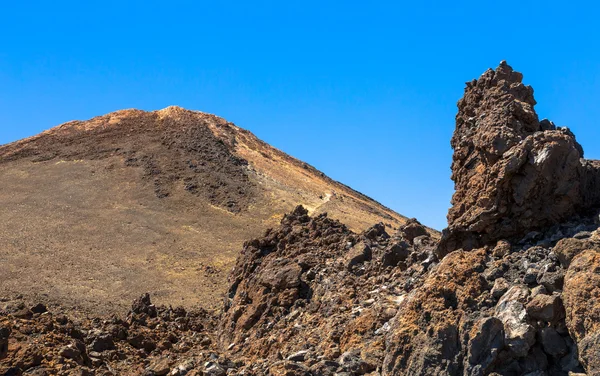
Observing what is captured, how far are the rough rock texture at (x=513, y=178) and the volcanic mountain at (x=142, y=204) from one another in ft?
65.4

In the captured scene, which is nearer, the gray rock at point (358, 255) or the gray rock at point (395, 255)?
the gray rock at point (395, 255)

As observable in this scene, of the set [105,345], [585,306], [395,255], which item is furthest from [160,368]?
[585,306]

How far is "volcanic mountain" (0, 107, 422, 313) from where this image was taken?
3419 centimetres

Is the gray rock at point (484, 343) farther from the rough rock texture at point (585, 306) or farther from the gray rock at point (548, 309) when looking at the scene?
the rough rock texture at point (585, 306)

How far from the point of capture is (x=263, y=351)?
13.4m

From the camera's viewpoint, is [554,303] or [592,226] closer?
[554,303]

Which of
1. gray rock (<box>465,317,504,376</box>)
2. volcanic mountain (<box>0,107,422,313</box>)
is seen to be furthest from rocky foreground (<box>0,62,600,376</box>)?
volcanic mountain (<box>0,107,422,313</box>)

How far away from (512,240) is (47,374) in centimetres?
945

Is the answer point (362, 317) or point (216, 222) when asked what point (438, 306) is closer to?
point (362, 317)

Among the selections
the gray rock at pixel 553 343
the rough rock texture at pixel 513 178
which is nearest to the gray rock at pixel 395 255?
the rough rock texture at pixel 513 178

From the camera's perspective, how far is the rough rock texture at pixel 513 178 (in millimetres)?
10445

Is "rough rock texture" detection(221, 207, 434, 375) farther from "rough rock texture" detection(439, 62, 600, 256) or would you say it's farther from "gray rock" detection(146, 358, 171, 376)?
"gray rock" detection(146, 358, 171, 376)

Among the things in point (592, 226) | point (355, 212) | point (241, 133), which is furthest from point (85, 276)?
point (241, 133)

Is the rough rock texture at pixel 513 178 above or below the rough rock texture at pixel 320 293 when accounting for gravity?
above
